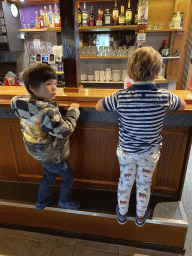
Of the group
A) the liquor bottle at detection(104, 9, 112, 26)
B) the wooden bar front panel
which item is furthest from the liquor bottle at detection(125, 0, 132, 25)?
the wooden bar front panel

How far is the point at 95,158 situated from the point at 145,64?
92 centimetres

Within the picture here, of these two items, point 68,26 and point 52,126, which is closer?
point 52,126

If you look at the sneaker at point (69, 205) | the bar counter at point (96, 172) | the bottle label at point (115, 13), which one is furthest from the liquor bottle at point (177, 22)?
the sneaker at point (69, 205)

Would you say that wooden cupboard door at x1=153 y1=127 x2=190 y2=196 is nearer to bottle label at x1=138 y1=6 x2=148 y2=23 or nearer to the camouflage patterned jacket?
the camouflage patterned jacket

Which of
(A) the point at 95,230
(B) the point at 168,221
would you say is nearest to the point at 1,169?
(A) the point at 95,230

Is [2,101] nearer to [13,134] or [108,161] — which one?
[13,134]

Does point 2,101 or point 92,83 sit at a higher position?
point 2,101

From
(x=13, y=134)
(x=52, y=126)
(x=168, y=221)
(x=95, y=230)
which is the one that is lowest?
(x=95, y=230)

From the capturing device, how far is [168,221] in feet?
4.76

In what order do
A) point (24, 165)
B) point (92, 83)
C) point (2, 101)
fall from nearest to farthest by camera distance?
point (2, 101) → point (24, 165) → point (92, 83)

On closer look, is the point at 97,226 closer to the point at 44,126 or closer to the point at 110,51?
the point at 44,126

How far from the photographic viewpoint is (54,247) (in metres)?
1.59

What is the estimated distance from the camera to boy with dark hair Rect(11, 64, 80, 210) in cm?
113

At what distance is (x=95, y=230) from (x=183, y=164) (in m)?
0.90
